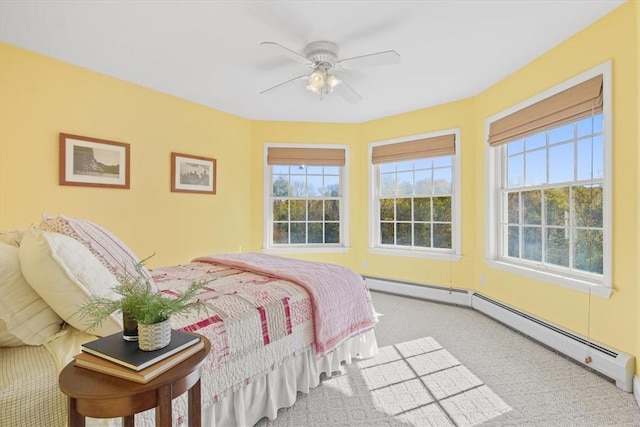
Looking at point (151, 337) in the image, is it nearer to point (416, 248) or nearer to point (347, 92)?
point (347, 92)

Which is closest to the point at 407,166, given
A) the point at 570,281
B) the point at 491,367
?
the point at 570,281

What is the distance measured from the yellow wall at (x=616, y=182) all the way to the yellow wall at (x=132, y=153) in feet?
11.8

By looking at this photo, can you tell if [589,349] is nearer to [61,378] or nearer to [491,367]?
[491,367]

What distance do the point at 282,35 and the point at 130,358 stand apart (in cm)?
234

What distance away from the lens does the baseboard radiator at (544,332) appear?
2047 mm

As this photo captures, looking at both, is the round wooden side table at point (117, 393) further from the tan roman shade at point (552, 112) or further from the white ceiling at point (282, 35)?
the tan roman shade at point (552, 112)

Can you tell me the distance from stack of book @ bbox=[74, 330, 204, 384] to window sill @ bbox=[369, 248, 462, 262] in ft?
11.5

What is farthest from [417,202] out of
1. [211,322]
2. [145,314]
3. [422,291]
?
[145,314]

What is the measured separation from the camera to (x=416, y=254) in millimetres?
4152

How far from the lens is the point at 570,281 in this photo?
97.0 inches

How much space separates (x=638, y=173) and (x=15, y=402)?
10.6ft

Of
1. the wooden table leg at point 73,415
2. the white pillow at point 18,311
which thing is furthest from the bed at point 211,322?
the wooden table leg at point 73,415

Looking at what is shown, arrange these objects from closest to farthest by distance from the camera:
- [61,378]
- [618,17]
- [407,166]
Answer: [61,378], [618,17], [407,166]

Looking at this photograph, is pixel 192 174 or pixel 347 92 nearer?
pixel 347 92
